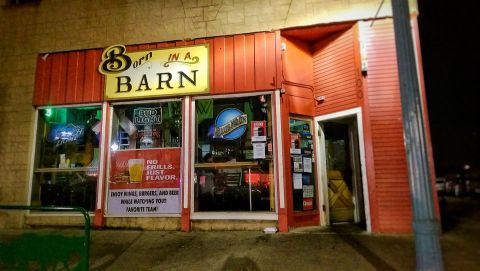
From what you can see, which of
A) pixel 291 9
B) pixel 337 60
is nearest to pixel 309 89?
pixel 337 60

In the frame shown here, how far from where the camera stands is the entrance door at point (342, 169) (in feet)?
27.4

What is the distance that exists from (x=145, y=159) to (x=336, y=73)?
16.7 ft

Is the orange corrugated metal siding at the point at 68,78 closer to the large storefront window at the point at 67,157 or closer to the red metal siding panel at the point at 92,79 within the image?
the red metal siding panel at the point at 92,79

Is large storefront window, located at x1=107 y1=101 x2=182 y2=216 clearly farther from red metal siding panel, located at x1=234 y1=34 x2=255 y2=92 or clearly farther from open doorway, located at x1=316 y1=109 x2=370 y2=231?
open doorway, located at x1=316 y1=109 x2=370 y2=231

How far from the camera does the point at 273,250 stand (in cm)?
619

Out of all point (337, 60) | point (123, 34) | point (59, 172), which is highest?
point (123, 34)

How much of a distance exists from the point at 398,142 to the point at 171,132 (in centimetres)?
524

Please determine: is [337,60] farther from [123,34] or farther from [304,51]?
[123,34]

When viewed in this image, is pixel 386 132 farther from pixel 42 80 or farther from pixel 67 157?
pixel 42 80

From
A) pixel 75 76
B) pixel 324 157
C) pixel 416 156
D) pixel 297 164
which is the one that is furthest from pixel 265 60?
pixel 75 76

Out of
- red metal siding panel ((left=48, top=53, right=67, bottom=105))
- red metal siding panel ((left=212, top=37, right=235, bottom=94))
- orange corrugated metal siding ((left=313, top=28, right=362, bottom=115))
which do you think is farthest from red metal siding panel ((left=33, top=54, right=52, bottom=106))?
orange corrugated metal siding ((left=313, top=28, right=362, bottom=115))

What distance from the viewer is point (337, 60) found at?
8180 millimetres

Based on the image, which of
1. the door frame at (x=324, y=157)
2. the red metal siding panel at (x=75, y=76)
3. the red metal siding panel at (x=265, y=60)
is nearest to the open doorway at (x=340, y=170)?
the door frame at (x=324, y=157)

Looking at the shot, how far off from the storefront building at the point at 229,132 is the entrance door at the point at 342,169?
3 centimetres
